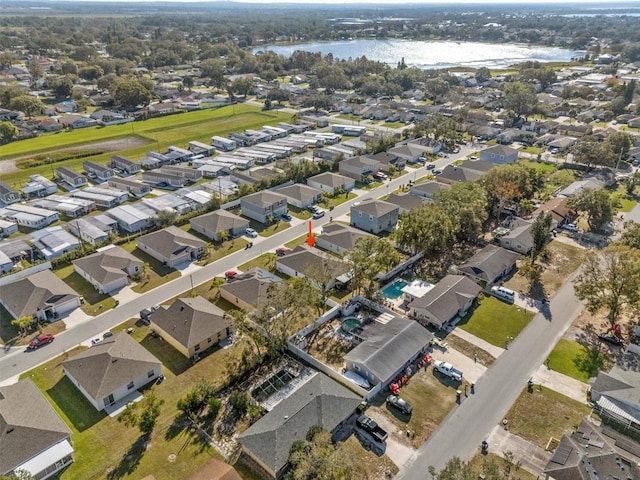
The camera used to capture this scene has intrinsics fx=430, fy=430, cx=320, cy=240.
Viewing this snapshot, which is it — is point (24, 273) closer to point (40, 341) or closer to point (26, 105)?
point (40, 341)

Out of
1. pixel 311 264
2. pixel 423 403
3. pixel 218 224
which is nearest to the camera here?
pixel 423 403

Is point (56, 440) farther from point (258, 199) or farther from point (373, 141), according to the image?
point (373, 141)

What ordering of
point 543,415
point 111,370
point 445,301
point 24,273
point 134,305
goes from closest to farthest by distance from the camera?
point 543,415 < point 111,370 < point 445,301 < point 134,305 < point 24,273

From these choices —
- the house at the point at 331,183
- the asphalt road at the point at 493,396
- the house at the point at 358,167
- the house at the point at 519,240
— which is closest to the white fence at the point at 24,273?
the house at the point at 331,183

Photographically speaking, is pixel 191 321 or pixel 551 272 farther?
pixel 551 272

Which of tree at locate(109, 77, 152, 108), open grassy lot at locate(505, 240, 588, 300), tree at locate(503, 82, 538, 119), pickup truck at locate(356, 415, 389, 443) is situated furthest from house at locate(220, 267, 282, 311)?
tree at locate(109, 77, 152, 108)

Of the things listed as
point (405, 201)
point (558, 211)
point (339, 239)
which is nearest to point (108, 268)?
point (339, 239)

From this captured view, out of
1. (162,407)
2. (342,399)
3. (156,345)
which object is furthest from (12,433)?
(342,399)

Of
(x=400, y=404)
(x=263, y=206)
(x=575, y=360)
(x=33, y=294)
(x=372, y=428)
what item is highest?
(x=33, y=294)
